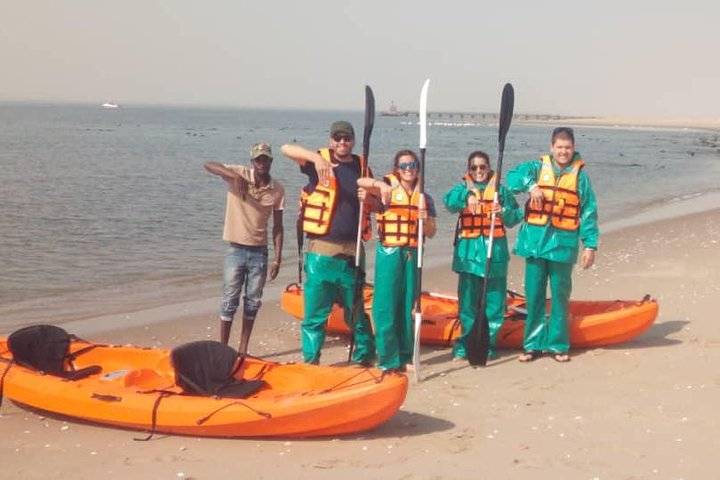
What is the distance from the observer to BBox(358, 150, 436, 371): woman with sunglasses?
6.18 meters

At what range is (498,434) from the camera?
5.09m

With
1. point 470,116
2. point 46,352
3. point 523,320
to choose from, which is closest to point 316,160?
point 46,352

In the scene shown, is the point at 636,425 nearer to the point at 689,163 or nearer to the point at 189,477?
the point at 189,477

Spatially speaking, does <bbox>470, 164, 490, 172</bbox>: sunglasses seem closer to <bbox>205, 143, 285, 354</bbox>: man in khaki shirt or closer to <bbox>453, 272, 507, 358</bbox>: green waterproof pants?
<bbox>453, 272, 507, 358</bbox>: green waterproof pants

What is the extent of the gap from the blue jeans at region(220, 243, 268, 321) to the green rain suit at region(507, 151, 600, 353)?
76.0 inches

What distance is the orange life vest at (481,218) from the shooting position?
6500mm

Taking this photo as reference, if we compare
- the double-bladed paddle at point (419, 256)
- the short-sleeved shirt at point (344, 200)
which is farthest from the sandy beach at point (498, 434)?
the short-sleeved shirt at point (344, 200)

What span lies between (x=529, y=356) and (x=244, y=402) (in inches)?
102

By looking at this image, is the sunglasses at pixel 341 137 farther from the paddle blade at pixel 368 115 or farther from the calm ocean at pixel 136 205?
the calm ocean at pixel 136 205

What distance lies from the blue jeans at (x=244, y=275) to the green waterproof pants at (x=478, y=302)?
1.53 m

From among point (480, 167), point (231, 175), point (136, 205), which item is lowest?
point (136, 205)

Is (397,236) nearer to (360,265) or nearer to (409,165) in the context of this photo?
(360,265)

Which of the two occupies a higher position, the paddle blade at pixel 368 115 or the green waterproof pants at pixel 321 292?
the paddle blade at pixel 368 115

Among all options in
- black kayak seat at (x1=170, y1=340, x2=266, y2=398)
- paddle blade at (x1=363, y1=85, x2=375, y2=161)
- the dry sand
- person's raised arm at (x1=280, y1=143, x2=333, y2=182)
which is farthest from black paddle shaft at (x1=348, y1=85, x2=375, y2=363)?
the dry sand
